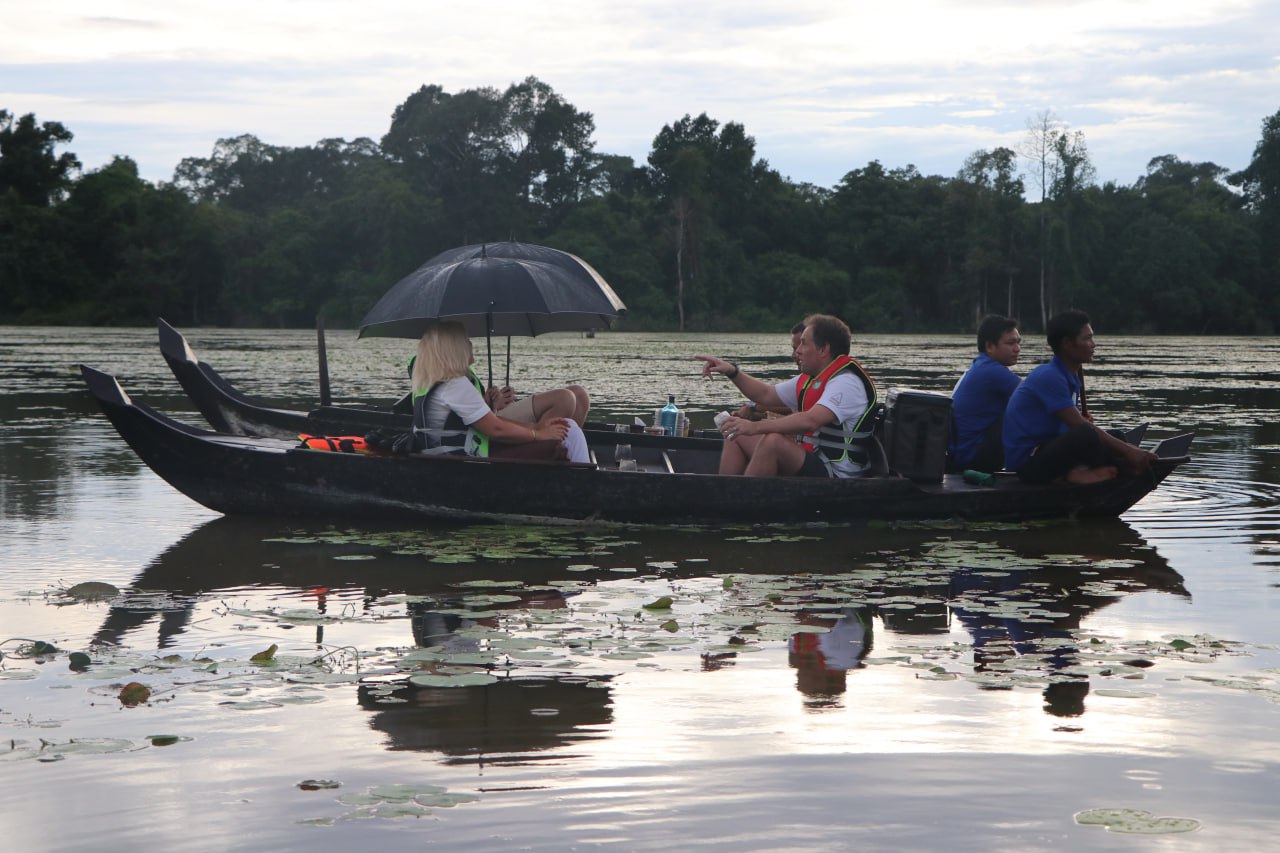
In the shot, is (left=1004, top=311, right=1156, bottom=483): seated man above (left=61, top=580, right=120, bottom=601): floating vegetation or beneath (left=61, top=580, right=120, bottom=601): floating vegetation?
above

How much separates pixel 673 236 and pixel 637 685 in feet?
210

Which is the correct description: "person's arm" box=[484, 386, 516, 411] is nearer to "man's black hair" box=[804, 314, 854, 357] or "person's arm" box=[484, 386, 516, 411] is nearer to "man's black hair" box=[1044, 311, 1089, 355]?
"man's black hair" box=[804, 314, 854, 357]

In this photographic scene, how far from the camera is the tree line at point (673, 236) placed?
65625 mm

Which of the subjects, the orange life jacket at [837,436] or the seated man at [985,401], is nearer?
the orange life jacket at [837,436]

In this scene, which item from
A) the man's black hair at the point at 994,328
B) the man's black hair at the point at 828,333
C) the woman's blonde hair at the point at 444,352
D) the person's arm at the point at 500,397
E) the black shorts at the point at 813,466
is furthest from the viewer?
the man's black hair at the point at 994,328

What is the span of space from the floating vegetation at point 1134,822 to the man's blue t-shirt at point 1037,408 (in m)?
4.93

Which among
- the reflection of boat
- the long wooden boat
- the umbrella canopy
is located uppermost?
the umbrella canopy

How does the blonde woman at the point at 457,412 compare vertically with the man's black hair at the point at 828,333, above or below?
below

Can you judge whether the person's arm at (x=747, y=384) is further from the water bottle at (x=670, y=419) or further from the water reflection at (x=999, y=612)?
the water reflection at (x=999, y=612)

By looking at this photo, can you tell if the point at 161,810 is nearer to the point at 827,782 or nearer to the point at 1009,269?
the point at 827,782

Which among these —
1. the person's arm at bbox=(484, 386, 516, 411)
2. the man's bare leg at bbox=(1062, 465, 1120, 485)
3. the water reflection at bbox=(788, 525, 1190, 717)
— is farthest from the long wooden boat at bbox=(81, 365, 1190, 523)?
the person's arm at bbox=(484, 386, 516, 411)

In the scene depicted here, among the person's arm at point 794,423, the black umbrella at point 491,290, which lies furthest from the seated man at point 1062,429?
the black umbrella at point 491,290

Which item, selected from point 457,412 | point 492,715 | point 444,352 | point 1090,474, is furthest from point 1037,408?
point 492,715

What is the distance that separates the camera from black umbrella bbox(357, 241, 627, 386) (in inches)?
297
